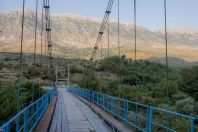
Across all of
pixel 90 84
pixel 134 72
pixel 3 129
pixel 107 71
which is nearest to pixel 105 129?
pixel 3 129

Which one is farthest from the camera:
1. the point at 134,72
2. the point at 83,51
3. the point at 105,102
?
the point at 83,51

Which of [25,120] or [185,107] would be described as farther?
[185,107]

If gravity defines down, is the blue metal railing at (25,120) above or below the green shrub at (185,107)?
above

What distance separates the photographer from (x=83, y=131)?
13.6 meters

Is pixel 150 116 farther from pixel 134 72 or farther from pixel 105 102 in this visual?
pixel 134 72

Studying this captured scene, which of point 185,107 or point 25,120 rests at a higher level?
point 25,120

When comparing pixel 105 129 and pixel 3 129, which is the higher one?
pixel 3 129

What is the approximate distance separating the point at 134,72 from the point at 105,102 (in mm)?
40680

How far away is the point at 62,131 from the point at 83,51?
7302 inches

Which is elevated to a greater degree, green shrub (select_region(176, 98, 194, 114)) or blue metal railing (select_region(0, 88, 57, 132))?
blue metal railing (select_region(0, 88, 57, 132))

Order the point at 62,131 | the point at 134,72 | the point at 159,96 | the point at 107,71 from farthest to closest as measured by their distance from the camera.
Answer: the point at 107,71, the point at 134,72, the point at 159,96, the point at 62,131

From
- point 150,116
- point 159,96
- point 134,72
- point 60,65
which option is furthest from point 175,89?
point 60,65

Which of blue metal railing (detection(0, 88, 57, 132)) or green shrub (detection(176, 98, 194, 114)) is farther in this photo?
green shrub (detection(176, 98, 194, 114))

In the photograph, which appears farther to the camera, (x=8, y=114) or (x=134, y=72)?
(x=134, y=72)
